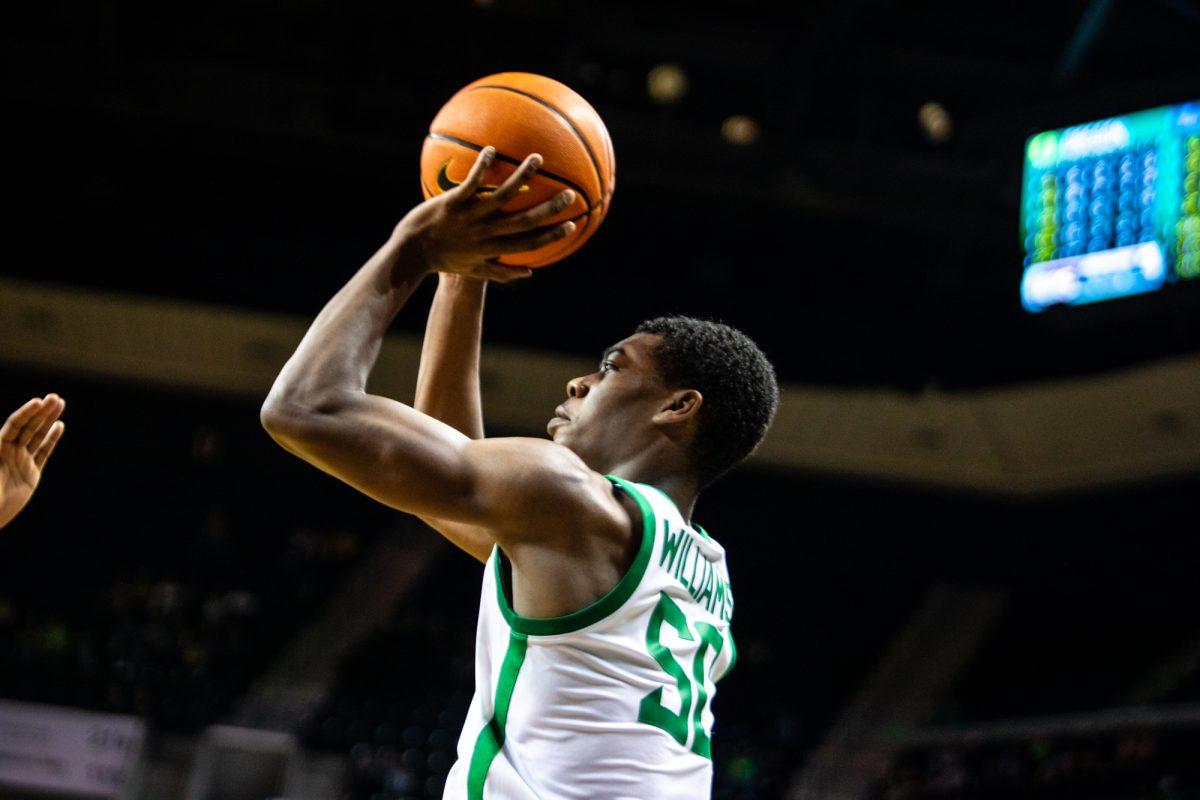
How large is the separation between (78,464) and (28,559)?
1.81 m

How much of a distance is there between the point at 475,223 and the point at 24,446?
1.30 meters

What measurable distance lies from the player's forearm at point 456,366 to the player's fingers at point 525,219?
48cm

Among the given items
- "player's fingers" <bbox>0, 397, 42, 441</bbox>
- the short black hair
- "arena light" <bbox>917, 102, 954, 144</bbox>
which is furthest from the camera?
"arena light" <bbox>917, 102, 954, 144</bbox>

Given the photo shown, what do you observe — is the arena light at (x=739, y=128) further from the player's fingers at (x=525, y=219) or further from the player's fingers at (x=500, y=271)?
the player's fingers at (x=525, y=219)

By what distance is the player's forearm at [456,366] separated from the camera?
98.1 inches

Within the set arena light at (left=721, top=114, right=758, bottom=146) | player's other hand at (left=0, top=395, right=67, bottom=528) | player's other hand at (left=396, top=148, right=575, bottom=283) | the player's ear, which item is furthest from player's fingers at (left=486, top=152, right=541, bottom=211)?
arena light at (left=721, top=114, right=758, bottom=146)

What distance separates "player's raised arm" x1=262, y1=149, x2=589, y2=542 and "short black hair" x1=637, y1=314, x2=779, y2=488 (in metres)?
0.33

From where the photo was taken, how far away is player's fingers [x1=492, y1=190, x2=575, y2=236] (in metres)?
Answer: 2.01

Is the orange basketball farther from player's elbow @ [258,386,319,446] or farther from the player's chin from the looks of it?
player's elbow @ [258,386,319,446]

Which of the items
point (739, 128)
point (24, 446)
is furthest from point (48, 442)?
point (739, 128)

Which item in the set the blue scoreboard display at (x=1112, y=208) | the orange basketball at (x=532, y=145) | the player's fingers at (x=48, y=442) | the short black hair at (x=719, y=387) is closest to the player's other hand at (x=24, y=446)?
the player's fingers at (x=48, y=442)

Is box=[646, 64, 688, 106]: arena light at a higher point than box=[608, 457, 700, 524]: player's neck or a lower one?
higher

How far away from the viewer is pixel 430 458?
6.16 feet

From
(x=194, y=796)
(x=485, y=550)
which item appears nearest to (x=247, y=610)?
(x=194, y=796)
